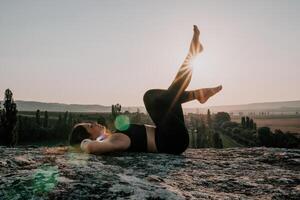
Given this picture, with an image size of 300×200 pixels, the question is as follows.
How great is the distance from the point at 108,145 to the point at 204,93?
253 centimetres

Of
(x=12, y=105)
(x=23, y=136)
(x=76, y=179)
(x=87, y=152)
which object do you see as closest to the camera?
(x=76, y=179)

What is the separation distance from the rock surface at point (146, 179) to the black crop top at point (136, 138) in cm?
78

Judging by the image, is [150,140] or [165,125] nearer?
[150,140]

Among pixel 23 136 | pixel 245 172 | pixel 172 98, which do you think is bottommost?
pixel 23 136

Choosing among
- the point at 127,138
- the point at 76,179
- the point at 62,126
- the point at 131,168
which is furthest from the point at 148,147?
the point at 62,126

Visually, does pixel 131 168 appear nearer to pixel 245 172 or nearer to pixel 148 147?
pixel 245 172

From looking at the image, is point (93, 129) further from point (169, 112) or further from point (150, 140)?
point (169, 112)

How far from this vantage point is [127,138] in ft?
20.5

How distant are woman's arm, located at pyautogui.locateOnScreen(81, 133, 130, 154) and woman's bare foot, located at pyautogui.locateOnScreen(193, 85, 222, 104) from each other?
187cm

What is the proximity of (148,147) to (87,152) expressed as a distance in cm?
130

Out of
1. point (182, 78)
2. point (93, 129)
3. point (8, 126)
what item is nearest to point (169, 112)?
point (182, 78)

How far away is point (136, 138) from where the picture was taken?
6.42 meters

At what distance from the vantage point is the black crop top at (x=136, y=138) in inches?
251

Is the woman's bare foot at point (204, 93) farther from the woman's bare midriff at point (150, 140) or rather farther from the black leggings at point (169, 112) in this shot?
the woman's bare midriff at point (150, 140)
